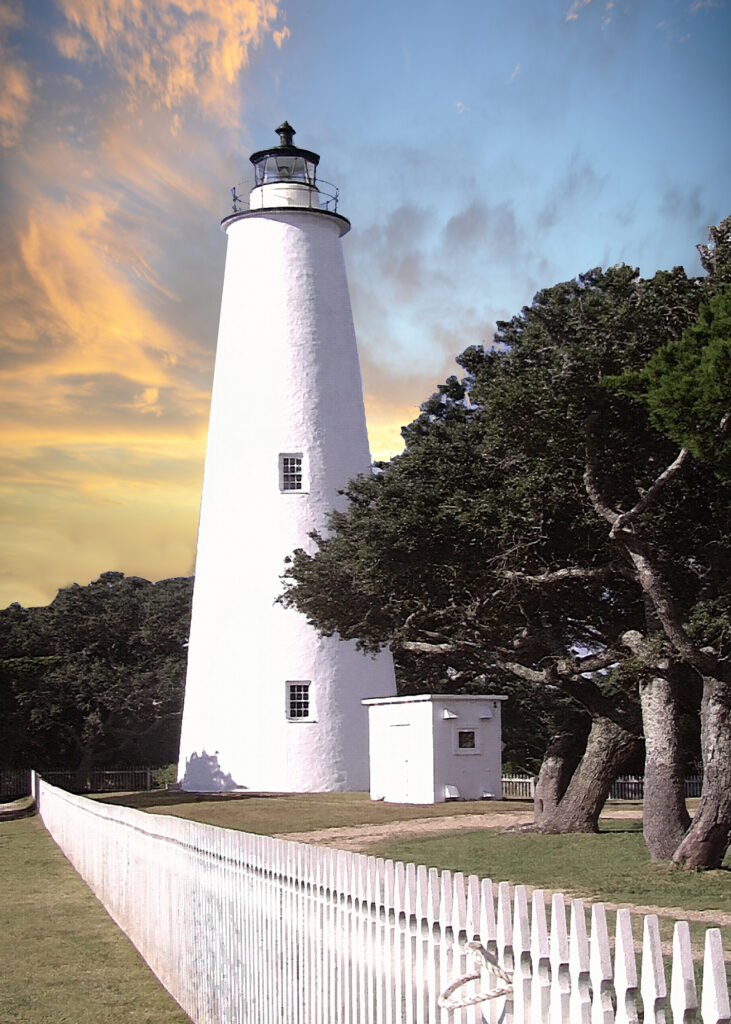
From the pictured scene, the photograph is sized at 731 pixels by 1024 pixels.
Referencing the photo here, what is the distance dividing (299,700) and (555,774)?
12536mm

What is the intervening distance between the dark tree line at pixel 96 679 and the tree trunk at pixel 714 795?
3175 cm

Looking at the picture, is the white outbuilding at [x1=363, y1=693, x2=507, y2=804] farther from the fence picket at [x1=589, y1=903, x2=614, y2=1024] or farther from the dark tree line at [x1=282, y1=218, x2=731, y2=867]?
the fence picket at [x1=589, y1=903, x2=614, y2=1024]

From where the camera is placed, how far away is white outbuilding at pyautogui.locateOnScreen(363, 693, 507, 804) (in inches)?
1236

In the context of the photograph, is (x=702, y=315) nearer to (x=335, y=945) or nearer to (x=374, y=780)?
(x=335, y=945)

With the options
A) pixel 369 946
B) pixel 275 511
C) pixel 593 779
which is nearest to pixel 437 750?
pixel 275 511

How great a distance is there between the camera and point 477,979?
16.4ft

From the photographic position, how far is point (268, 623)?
115 ft

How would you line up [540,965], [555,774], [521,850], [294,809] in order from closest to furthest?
[540,965] → [521,850] → [555,774] → [294,809]

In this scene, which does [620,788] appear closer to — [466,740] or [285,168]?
[466,740]

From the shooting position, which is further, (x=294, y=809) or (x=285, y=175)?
(x=285, y=175)

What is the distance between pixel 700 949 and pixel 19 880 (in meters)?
11.0

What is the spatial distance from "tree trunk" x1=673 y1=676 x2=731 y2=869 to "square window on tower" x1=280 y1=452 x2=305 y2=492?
783 inches

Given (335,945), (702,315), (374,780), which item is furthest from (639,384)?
(374,780)

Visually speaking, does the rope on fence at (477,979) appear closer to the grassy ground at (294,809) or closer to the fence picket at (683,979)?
the fence picket at (683,979)
